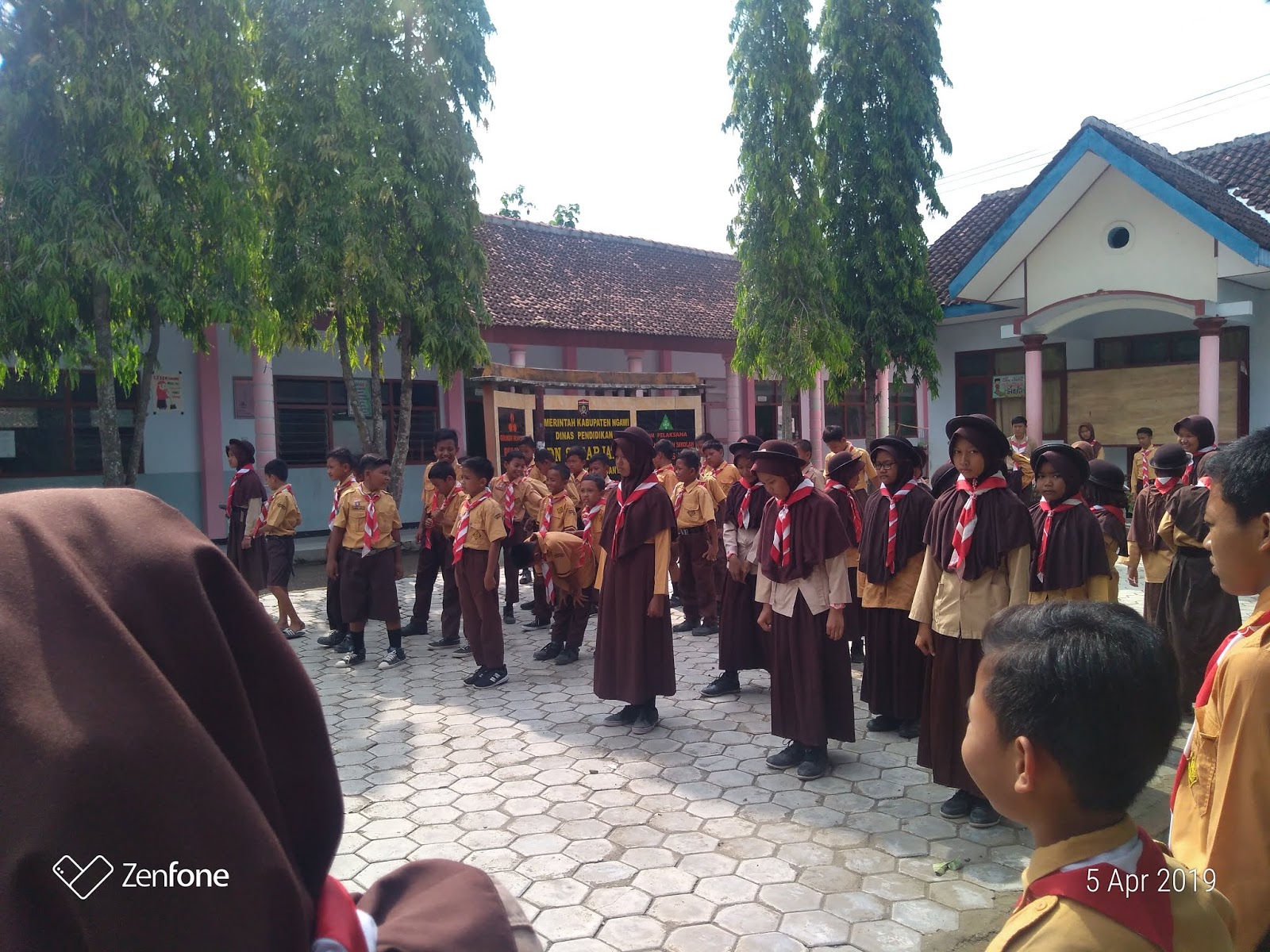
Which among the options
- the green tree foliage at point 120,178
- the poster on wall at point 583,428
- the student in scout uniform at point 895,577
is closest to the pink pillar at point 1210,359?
the poster on wall at point 583,428

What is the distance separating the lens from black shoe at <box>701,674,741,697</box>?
6207 millimetres

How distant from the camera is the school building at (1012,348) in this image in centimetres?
1167

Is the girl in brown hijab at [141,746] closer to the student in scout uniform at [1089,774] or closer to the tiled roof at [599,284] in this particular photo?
the student in scout uniform at [1089,774]

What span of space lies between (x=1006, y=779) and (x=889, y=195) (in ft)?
39.7

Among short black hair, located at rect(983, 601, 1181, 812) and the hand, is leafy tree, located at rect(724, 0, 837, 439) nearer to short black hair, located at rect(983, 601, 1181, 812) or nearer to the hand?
the hand

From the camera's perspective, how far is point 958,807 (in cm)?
404

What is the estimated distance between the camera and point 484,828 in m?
4.05

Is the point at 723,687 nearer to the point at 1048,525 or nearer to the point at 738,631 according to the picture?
the point at 738,631

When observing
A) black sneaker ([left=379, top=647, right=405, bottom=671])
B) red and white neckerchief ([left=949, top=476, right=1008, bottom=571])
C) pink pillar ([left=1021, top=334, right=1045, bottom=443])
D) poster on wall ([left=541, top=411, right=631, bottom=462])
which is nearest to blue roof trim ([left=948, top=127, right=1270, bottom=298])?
pink pillar ([left=1021, top=334, right=1045, bottom=443])

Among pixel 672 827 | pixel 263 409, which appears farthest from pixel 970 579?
pixel 263 409

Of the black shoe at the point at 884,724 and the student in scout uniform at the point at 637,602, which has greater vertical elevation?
the student in scout uniform at the point at 637,602

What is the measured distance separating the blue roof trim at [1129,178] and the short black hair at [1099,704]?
459 inches

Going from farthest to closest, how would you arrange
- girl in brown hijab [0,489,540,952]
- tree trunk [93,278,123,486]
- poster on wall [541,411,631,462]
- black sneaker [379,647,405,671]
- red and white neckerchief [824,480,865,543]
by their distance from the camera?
poster on wall [541,411,631,462] < tree trunk [93,278,123,486] < black sneaker [379,647,405,671] < red and white neckerchief [824,480,865,543] < girl in brown hijab [0,489,540,952]

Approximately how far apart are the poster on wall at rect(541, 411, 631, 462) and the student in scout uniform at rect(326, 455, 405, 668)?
5.64m
